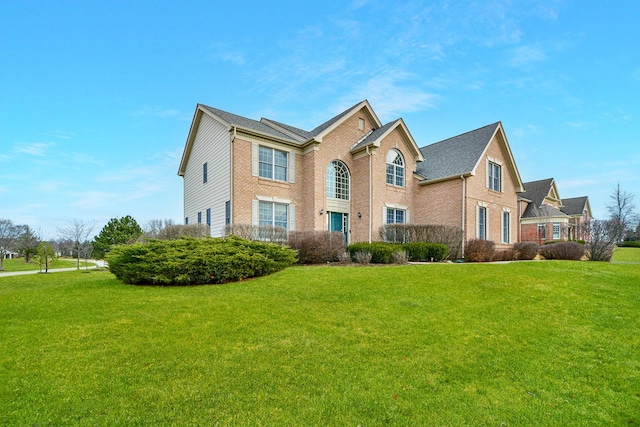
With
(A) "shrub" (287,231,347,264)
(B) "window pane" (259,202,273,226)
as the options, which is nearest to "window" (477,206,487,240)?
(A) "shrub" (287,231,347,264)

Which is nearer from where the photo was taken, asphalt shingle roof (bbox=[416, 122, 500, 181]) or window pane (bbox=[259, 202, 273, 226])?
window pane (bbox=[259, 202, 273, 226])

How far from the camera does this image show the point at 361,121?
747 inches

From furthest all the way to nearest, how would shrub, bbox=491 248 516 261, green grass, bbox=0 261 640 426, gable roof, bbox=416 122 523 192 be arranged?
gable roof, bbox=416 122 523 192, shrub, bbox=491 248 516 261, green grass, bbox=0 261 640 426

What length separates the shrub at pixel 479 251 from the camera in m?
16.5

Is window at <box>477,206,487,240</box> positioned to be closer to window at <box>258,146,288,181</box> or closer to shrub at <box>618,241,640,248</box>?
window at <box>258,146,288,181</box>

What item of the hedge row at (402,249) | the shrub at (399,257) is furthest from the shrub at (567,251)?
the shrub at (399,257)

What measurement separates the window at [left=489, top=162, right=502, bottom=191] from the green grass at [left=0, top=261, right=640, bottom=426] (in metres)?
14.2

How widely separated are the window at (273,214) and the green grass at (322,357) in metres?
8.49

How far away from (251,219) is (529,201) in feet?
102

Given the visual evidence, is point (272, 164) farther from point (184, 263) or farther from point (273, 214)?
point (184, 263)

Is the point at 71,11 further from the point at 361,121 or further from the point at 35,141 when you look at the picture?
the point at 361,121

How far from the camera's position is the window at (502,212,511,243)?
21.5 m

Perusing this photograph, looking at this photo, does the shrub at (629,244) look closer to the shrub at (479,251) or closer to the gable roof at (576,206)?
the gable roof at (576,206)

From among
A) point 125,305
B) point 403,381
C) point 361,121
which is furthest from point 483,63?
point 125,305
